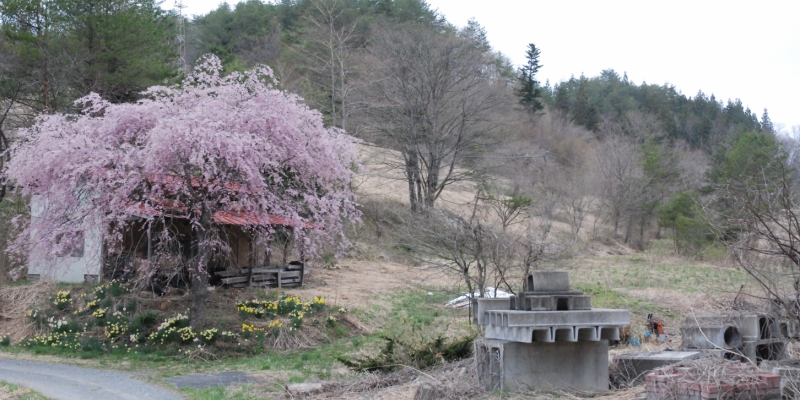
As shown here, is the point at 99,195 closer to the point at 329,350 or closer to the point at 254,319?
the point at 254,319

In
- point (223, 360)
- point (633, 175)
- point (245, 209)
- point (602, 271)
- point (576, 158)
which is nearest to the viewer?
point (223, 360)

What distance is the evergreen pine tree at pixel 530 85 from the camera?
70000 mm

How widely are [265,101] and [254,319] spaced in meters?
5.17

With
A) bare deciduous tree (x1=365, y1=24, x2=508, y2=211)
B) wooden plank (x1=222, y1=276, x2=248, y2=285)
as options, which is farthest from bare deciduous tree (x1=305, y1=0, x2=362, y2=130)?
wooden plank (x1=222, y1=276, x2=248, y2=285)

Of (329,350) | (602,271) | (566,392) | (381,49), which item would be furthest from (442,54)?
(566,392)

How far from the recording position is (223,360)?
15594 mm

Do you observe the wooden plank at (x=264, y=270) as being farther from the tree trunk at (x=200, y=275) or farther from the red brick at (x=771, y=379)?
the red brick at (x=771, y=379)

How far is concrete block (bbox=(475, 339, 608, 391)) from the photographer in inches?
352

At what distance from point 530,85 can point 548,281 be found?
2534 inches

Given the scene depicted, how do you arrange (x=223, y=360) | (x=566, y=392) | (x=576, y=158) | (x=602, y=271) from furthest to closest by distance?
(x=576, y=158) < (x=602, y=271) < (x=223, y=360) < (x=566, y=392)

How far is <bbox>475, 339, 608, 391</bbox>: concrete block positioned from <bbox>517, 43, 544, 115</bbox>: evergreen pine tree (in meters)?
60.4

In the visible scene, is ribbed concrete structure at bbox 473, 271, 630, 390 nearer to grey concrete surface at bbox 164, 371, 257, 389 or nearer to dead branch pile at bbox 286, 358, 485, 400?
dead branch pile at bbox 286, 358, 485, 400

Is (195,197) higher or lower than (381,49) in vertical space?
lower

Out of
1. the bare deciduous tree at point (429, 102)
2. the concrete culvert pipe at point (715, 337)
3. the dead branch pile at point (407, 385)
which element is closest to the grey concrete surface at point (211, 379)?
the dead branch pile at point (407, 385)
